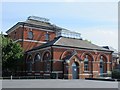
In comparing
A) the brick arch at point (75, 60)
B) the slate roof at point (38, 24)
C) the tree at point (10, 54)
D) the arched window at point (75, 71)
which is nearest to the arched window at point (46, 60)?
the brick arch at point (75, 60)

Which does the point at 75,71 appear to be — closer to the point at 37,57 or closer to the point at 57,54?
the point at 57,54

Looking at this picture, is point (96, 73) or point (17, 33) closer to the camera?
point (96, 73)

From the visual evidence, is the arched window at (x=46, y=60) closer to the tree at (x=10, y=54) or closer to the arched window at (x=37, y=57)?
the arched window at (x=37, y=57)

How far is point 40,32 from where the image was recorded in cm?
4969

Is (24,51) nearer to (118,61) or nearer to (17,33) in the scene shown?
(17,33)

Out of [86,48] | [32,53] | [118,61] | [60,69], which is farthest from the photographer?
[118,61]

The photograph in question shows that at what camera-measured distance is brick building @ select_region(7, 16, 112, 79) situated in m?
38.6

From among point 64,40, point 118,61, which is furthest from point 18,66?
point 118,61

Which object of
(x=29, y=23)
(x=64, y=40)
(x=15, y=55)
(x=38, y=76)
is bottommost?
(x=38, y=76)

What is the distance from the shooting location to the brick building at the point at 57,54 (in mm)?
38625

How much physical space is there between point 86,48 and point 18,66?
46.7ft

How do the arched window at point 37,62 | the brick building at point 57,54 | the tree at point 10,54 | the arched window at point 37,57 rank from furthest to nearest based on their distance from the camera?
the arched window at point 37,62
the arched window at point 37,57
the tree at point 10,54
the brick building at point 57,54

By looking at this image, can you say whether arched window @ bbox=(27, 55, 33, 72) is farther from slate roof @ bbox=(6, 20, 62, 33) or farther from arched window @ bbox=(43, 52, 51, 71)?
slate roof @ bbox=(6, 20, 62, 33)

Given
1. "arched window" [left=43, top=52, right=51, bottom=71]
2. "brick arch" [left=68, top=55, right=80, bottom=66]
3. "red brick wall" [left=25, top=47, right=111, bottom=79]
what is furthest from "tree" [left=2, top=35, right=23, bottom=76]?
"brick arch" [left=68, top=55, right=80, bottom=66]
